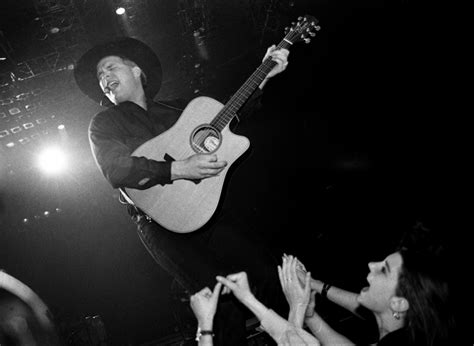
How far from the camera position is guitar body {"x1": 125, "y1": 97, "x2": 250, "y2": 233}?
2.26 m

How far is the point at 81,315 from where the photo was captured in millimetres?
4711

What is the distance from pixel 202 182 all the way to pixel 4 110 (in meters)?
3.84

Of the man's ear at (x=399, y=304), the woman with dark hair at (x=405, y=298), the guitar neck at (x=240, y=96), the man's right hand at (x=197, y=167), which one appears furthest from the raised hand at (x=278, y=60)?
the man's ear at (x=399, y=304)

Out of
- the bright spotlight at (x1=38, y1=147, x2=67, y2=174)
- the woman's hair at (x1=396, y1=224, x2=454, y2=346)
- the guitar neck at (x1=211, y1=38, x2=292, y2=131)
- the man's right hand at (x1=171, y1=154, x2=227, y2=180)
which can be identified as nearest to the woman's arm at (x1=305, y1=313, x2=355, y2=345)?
the woman's hair at (x1=396, y1=224, x2=454, y2=346)

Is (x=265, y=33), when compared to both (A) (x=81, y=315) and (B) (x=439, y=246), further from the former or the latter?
(A) (x=81, y=315)

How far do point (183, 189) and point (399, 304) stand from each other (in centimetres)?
163

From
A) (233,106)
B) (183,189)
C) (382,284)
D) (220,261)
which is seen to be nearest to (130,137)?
(183,189)

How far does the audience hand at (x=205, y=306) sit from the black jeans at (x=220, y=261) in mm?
237

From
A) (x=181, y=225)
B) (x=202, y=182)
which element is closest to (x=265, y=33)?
(x=202, y=182)

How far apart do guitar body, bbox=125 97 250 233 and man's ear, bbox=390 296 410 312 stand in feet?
4.32

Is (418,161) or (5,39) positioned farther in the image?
(418,161)

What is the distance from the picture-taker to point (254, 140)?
500cm

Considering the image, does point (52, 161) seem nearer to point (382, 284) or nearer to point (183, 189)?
point (183, 189)

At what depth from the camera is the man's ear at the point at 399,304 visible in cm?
201
